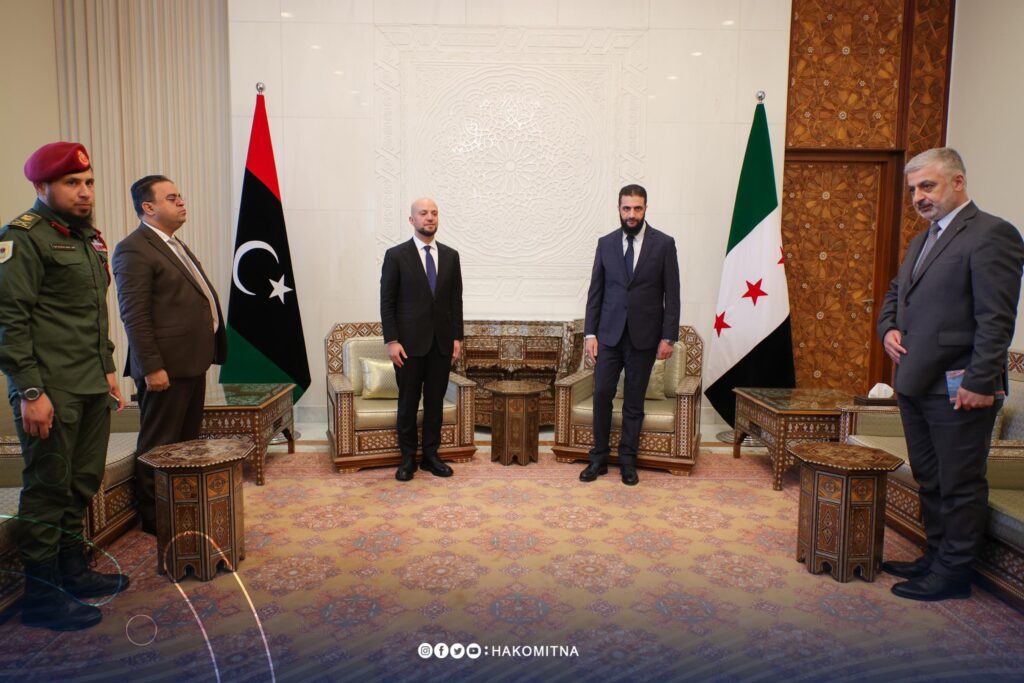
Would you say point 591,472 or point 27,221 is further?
point 591,472

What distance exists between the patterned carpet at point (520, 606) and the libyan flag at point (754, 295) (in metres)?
1.45

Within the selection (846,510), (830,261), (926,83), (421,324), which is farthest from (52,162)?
(926,83)

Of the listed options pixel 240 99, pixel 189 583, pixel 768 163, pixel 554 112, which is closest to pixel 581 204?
pixel 554 112

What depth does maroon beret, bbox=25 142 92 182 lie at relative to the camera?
2125 millimetres

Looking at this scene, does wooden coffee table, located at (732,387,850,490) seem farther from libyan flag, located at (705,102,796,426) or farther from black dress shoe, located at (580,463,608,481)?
black dress shoe, located at (580,463,608,481)

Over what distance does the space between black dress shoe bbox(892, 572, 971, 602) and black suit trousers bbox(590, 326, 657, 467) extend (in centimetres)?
162

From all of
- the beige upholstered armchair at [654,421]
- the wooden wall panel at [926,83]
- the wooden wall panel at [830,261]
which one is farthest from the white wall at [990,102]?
the beige upholstered armchair at [654,421]

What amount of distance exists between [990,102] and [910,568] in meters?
3.85

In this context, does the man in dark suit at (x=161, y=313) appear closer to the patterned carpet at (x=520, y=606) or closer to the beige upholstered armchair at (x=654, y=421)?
the patterned carpet at (x=520, y=606)

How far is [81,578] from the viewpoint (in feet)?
7.52

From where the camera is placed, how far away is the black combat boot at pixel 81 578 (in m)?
2.24

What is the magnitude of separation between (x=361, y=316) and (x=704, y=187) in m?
2.87

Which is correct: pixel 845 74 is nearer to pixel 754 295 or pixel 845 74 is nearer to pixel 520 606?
pixel 754 295

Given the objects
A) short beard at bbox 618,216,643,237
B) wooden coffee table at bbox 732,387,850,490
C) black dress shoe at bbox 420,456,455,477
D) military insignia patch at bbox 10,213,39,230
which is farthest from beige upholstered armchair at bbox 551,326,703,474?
military insignia patch at bbox 10,213,39,230
